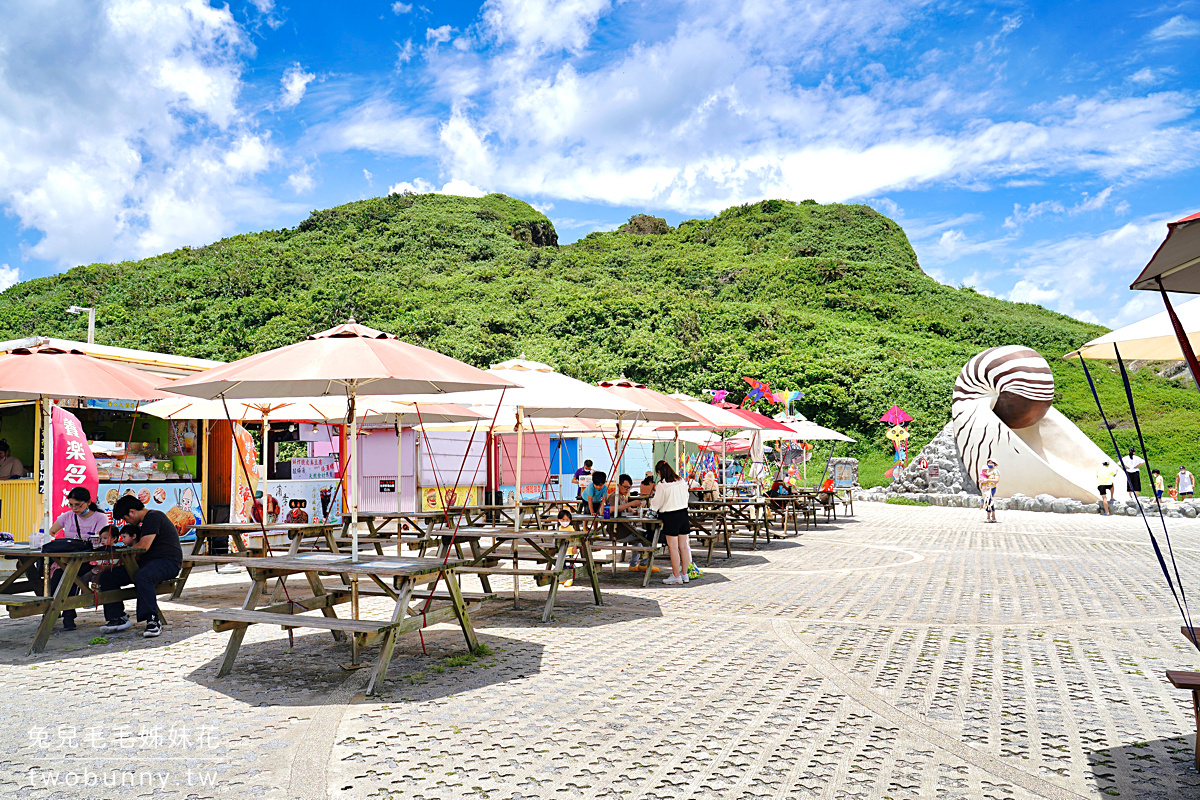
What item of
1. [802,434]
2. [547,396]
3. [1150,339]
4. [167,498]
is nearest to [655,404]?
[547,396]

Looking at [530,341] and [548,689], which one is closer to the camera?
[548,689]

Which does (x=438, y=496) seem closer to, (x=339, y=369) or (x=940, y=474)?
(x=339, y=369)

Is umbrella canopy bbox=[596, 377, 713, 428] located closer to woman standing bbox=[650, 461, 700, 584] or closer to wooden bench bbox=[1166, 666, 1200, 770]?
woman standing bbox=[650, 461, 700, 584]

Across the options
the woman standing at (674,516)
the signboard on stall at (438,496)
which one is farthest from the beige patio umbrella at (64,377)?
the signboard on stall at (438,496)

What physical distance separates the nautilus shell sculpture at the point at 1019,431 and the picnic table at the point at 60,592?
21.7m

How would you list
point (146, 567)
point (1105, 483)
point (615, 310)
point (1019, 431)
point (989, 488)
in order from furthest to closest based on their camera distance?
point (615, 310), point (1019, 431), point (1105, 483), point (989, 488), point (146, 567)

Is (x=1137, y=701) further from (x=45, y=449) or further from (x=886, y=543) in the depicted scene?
(x=45, y=449)

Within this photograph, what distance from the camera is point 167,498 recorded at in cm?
1143

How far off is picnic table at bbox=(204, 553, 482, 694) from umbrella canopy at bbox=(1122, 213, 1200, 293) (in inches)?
166

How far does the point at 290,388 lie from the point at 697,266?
53.6 meters

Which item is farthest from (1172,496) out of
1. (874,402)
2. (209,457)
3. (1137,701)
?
(209,457)

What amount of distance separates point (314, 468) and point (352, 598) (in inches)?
352

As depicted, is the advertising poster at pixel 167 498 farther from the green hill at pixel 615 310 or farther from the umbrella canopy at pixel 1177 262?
the green hill at pixel 615 310

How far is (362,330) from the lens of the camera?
6.68 meters
